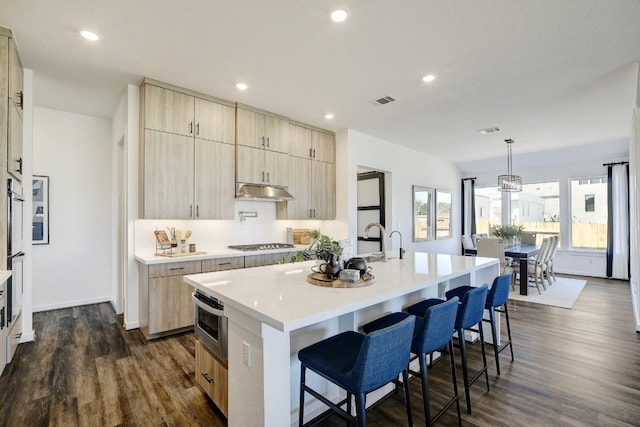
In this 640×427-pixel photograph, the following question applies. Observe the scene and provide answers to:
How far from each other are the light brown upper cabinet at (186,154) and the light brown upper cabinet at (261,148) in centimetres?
13

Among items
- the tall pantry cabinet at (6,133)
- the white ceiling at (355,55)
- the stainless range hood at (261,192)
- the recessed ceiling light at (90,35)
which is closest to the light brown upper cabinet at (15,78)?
the tall pantry cabinet at (6,133)

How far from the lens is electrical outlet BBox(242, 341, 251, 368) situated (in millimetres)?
1526

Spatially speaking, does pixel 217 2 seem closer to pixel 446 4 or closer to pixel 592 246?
pixel 446 4

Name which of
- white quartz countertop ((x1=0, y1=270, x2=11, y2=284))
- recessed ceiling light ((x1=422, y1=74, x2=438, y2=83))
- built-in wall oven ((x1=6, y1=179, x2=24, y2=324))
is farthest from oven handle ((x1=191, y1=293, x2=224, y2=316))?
recessed ceiling light ((x1=422, y1=74, x2=438, y2=83))

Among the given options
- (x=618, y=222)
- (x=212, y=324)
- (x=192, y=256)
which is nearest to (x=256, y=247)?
(x=192, y=256)

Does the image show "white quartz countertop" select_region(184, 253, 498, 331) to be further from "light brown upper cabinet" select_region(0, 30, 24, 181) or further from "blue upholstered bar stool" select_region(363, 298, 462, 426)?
"light brown upper cabinet" select_region(0, 30, 24, 181)

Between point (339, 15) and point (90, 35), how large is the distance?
2089 millimetres

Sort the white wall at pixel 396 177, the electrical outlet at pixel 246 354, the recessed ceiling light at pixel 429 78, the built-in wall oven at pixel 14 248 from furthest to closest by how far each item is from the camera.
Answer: the white wall at pixel 396 177, the recessed ceiling light at pixel 429 78, the built-in wall oven at pixel 14 248, the electrical outlet at pixel 246 354

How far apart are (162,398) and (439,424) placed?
1.95 metres

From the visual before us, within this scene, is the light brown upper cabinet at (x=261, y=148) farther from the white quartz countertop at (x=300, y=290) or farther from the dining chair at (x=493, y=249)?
the dining chair at (x=493, y=249)

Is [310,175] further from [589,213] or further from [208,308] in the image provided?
[589,213]

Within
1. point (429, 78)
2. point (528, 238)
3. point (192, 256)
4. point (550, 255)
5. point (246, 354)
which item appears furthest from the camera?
point (528, 238)

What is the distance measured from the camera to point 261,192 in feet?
14.2

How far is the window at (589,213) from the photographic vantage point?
6914 millimetres
